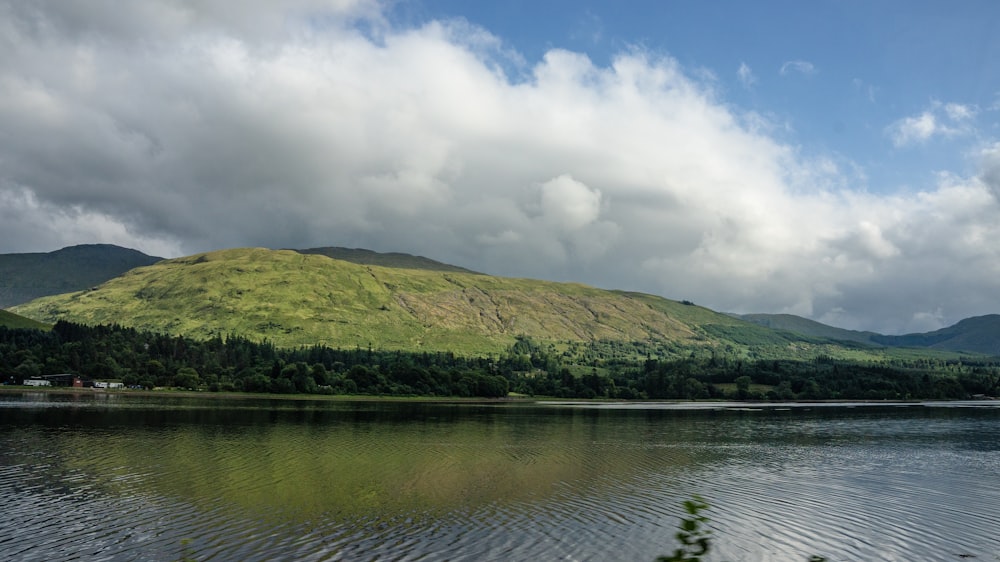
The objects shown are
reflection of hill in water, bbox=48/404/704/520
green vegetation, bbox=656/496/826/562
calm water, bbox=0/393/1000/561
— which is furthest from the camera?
reflection of hill in water, bbox=48/404/704/520

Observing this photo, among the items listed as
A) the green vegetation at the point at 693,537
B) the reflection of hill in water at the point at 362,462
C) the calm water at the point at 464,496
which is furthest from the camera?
the reflection of hill in water at the point at 362,462

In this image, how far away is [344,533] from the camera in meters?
33.2

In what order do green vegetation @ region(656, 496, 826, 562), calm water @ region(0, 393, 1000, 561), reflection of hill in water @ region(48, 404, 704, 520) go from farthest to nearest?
reflection of hill in water @ region(48, 404, 704, 520)
calm water @ region(0, 393, 1000, 561)
green vegetation @ region(656, 496, 826, 562)

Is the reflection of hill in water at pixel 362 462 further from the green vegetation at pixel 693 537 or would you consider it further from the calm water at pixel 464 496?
the green vegetation at pixel 693 537

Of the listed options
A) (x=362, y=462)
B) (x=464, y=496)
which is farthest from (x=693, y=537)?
(x=362, y=462)

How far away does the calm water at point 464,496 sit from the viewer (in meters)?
31.6

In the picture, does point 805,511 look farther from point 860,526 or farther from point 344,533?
point 344,533

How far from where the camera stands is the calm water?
31625 millimetres

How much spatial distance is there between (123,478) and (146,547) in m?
21.9

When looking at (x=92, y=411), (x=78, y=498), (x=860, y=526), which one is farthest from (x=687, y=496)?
(x=92, y=411)

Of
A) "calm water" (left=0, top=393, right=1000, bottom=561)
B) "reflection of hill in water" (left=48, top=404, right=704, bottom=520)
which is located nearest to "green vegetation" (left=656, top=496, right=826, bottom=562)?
"calm water" (left=0, top=393, right=1000, bottom=561)

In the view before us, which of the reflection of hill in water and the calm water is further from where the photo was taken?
the reflection of hill in water

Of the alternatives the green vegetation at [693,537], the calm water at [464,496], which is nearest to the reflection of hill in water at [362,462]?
the calm water at [464,496]

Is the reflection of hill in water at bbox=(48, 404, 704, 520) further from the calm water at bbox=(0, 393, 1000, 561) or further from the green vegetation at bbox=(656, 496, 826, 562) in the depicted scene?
the green vegetation at bbox=(656, 496, 826, 562)
